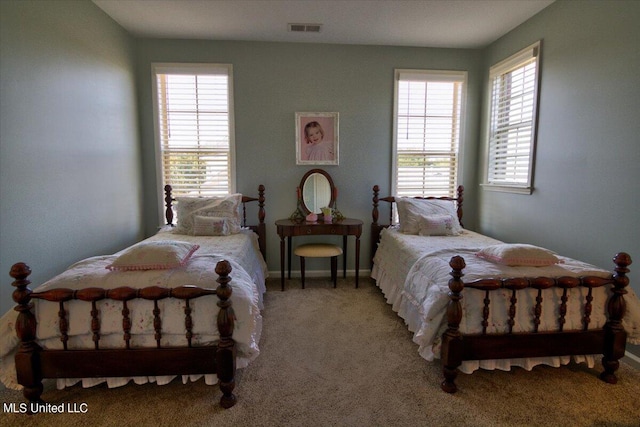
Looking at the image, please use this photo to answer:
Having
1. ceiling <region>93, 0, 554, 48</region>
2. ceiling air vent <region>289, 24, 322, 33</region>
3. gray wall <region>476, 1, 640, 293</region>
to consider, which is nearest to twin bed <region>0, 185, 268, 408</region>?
ceiling <region>93, 0, 554, 48</region>

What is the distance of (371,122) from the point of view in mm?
3961

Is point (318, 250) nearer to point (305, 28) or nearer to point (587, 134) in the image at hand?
point (305, 28)

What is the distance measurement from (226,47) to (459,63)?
2622mm

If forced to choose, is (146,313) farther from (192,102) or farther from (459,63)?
(459,63)

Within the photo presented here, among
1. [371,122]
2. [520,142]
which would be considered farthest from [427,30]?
[520,142]

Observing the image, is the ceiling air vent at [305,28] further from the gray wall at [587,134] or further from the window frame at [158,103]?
the gray wall at [587,134]

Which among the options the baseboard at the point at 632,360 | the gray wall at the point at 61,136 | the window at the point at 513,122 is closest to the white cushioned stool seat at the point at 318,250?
the gray wall at the point at 61,136

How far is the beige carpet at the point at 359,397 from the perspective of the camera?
175cm

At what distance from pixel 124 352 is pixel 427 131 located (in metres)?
3.61

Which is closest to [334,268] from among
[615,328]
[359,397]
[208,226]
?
[208,226]

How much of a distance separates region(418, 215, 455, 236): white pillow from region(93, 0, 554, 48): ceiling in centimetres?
187

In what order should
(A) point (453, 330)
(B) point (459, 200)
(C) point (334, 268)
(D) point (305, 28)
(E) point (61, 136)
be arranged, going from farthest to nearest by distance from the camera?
1. (B) point (459, 200)
2. (C) point (334, 268)
3. (D) point (305, 28)
4. (E) point (61, 136)
5. (A) point (453, 330)

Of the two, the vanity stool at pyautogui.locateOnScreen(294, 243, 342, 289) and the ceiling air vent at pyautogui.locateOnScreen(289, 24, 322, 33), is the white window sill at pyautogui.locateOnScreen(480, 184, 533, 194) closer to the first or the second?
the vanity stool at pyautogui.locateOnScreen(294, 243, 342, 289)

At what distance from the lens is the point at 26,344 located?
1.74 meters
